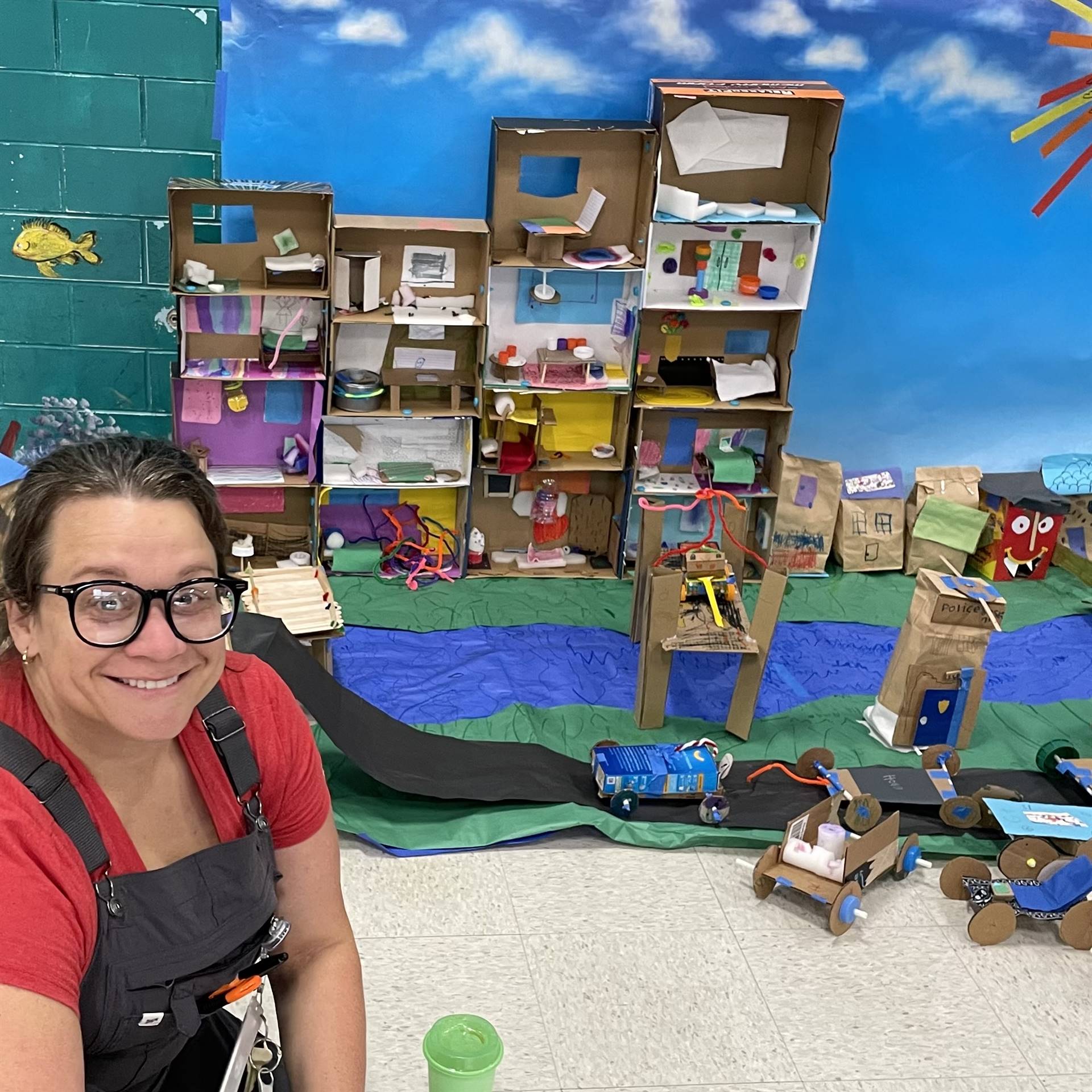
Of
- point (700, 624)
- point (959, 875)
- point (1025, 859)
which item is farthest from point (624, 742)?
point (1025, 859)

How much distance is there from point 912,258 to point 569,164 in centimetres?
147

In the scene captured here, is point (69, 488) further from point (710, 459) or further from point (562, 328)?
point (710, 459)

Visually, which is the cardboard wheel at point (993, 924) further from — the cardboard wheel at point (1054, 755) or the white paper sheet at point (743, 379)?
the white paper sheet at point (743, 379)

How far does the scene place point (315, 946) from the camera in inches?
72.4

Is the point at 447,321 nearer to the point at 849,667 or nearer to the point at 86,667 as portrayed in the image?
the point at 849,667

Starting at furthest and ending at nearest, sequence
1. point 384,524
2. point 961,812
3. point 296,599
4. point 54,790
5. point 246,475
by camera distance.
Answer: point 384,524 → point 246,475 → point 296,599 → point 961,812 → point 54,790

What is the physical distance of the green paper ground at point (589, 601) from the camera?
5016 mm

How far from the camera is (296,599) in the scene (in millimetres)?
4402

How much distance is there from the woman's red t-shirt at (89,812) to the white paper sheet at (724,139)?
3575mm

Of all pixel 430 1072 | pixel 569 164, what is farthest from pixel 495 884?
pixel 569 164

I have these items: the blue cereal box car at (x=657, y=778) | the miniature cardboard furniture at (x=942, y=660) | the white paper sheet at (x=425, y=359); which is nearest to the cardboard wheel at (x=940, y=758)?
the miniature cardboard furniture at (x=942, y=660)

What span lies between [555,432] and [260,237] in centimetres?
137

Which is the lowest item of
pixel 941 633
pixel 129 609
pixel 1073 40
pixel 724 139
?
pixel 941 633

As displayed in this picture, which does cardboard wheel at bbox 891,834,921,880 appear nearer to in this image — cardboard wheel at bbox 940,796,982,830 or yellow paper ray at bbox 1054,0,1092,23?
cardboard wheel at bbox 940,796,982,830
